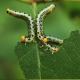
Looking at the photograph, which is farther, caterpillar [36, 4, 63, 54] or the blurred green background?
the blurred green background

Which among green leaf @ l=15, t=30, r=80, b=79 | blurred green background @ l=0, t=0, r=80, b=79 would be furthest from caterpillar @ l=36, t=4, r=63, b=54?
blurred green background @ l=0, t=0, r=80, b=79

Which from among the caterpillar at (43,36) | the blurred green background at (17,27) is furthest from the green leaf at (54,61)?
the blurred green background at (17,27)

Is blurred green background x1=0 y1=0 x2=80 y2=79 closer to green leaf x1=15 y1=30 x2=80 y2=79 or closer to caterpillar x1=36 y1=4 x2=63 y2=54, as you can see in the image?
caterpillar x1=36 y1=4 x2=63 y2=54

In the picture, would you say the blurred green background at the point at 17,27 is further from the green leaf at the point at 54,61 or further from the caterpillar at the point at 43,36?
the green leaf at the point at 54,61

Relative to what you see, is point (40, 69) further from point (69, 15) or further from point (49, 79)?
point (69, 15)

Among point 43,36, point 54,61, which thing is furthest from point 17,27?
point 54,61

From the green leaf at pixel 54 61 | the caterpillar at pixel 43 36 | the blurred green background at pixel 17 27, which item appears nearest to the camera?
the green leaf at pixel 54 61

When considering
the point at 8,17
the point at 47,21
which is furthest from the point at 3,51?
the point at 47,21
